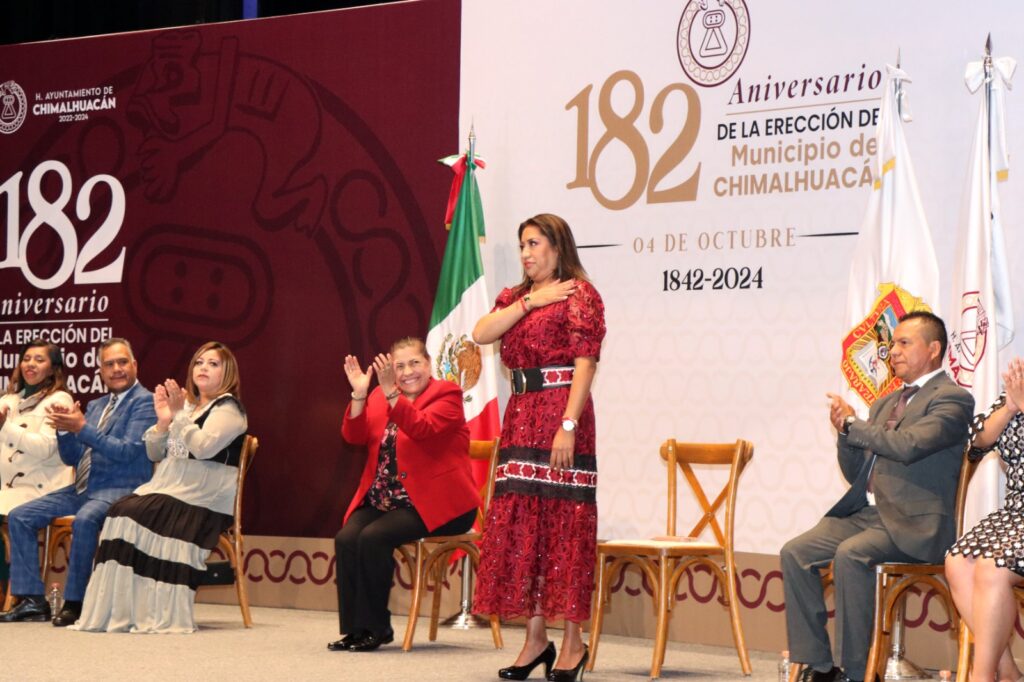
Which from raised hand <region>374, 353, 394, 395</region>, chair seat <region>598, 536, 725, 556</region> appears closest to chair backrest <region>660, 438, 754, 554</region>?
chair seat <region>598, 536, 725, 556</region>

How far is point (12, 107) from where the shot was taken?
7.97 meters

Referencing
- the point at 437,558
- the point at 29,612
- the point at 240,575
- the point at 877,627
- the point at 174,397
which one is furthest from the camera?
the point at 29,612

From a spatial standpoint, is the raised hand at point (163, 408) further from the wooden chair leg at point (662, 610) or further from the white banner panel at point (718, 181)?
the wooden chair leg at point (662, 610)

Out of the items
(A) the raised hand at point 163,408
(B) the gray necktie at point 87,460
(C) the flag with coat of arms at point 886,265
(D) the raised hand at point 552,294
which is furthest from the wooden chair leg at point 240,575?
(C) the flag with coat of arms at point 886,265

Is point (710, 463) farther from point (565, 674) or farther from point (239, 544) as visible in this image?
point (239, 544)

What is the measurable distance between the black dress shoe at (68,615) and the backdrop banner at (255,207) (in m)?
1.19

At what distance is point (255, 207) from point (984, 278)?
3.78 m

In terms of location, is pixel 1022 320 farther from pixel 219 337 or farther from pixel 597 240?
pixel 219 337

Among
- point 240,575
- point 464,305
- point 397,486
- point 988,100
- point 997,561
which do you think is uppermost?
point 988,100

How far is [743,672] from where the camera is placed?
16.8 feet

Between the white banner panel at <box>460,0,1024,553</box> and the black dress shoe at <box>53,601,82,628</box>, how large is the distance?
2383 mm

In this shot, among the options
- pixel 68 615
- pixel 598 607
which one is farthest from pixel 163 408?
pixel 598 607

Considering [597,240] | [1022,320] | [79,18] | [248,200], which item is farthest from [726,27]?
[79,18]

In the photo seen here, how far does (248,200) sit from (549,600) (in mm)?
3490
